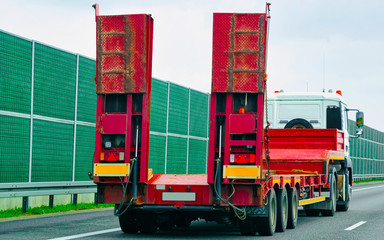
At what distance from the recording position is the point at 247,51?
1202cm

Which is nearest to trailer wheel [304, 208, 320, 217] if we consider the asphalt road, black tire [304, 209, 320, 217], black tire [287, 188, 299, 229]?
black tire [304, 209, 320, 217]

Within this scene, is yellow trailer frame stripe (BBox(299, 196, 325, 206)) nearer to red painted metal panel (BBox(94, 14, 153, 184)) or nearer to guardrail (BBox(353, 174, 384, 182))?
red painted metal panel (BBox(94, 14, 153, 184))

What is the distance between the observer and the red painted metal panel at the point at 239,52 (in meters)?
12.0

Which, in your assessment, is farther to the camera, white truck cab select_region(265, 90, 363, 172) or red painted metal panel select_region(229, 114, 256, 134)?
white truck cab select_region(265, 90, 363, 172)

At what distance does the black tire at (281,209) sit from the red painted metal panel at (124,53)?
10.2ft

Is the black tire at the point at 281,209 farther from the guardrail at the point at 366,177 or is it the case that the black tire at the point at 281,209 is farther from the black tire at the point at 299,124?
the guardrail at the point at 366,177

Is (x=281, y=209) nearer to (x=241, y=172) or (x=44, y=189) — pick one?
(x=241, y=172)

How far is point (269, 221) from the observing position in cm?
1266

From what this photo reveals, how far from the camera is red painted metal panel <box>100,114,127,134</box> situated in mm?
12164

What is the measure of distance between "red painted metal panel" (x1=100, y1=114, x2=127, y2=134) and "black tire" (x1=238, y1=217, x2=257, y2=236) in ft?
8.36

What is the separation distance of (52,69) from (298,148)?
643 centimetres

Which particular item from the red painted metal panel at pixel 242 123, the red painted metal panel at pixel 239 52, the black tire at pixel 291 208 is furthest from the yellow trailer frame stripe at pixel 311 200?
the red painted metal panel at pixel 239 52

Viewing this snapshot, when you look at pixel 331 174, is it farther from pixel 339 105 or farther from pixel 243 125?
Answer: pixel 243 125

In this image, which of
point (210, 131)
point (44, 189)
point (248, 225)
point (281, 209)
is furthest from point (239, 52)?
point (44, 189)
